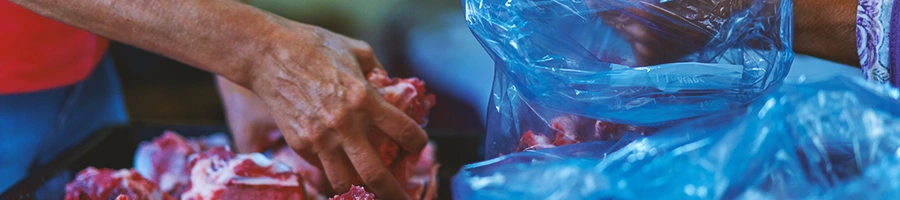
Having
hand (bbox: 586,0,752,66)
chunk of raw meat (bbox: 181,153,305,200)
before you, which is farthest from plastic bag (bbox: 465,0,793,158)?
chunk of raw meat (bbox: 181,153,305,200)

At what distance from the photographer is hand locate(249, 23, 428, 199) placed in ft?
2.82

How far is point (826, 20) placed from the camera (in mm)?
979

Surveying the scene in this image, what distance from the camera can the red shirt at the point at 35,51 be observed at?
1050mm

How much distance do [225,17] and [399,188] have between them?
0.33 meters

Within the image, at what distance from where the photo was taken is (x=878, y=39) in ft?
2.84

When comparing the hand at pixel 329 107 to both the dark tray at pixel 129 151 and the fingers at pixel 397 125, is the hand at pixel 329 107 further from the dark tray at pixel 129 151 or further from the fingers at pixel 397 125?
the dark tray at pixel 129 151

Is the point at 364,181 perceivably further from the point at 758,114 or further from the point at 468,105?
the point at 468,105

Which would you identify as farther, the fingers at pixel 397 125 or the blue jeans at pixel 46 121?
the blue jeans at pixel 46 121

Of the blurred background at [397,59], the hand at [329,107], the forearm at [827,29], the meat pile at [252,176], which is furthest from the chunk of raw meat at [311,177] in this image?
the blurred background at [397,59]

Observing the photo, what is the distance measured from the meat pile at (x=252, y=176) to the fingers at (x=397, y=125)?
27 mm

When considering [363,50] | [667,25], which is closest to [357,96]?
[363,50]

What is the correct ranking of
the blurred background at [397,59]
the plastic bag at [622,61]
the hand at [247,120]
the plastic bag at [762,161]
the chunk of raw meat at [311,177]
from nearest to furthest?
the plastic bag at [762,161]
the plastic bag at [622,61]
the chunk of raw meat at [311,177]
the hand at [247,120]
the blurred background at [397,59]

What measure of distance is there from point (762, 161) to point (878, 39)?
1.49 ft

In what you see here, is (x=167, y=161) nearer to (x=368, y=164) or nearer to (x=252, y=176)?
(x=252, y=176)
